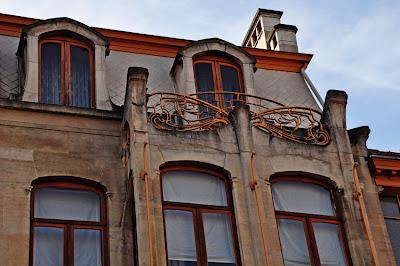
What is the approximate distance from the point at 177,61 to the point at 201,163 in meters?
4.80

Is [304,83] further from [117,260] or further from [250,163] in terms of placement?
[117,260]

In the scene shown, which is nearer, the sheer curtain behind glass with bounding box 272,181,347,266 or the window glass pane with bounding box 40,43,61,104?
the sheer curtain behind glass with bounding box 272,181,347,266

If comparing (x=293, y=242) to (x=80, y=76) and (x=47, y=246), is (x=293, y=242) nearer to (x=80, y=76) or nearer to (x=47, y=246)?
(x=47, y=246)

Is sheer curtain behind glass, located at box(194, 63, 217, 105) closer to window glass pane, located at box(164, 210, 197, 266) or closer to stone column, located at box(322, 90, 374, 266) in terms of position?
stone column, located at box(322, 90, 374, 266)

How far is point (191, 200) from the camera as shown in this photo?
58.7 feet

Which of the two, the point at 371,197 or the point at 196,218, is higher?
the point at 371,197

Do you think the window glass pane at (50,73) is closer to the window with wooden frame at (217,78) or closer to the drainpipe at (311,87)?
the window with wooden frame at (217,78)

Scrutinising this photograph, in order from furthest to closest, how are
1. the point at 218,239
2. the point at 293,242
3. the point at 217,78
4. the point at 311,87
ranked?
the point at 311,87 → the point at 217,78 → the point at 293,242 → the point at 218,239

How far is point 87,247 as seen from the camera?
57.5 ft

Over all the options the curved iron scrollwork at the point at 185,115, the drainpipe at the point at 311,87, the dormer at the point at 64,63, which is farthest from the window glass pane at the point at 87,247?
the drainpipe at the point at 311,87

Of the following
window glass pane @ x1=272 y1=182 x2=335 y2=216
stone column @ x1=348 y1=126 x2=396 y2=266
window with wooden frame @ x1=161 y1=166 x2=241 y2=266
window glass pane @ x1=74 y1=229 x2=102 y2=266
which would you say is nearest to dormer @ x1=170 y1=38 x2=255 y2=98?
stone column @ x1=348 y1=126 x2=396 y2=266

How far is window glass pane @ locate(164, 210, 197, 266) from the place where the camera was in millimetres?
16828

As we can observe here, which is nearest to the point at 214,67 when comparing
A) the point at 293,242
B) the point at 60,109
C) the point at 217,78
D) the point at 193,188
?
the point at 217,78

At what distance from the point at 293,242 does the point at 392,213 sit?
392 cm
